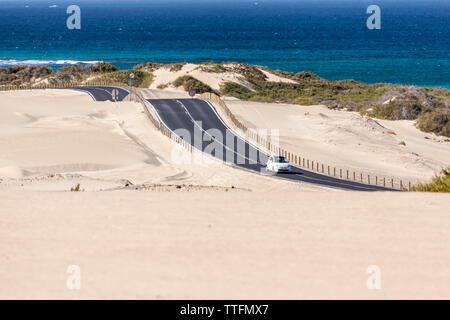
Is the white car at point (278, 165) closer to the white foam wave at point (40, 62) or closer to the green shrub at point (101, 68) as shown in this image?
the green shrub at point (101, 68)

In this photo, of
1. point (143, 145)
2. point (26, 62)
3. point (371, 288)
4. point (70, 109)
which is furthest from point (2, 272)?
point (26, 62)

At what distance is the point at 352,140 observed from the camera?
5638cm

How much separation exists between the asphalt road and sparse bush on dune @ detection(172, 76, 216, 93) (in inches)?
756

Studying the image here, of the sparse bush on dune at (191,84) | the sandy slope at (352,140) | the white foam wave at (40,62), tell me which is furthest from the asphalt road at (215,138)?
the white foam wave at (40,62)

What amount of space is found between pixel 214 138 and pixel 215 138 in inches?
3.2

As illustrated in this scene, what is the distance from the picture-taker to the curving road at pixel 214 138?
1563 inches

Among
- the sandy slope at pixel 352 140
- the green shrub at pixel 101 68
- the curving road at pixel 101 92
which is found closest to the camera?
the sandy slope at pixel 352 140

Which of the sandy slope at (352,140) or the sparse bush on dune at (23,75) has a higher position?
the sandy slope at (352,140)

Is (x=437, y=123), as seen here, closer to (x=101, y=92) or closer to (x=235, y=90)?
(x=235, y=90)

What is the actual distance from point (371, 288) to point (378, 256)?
1.86 metres

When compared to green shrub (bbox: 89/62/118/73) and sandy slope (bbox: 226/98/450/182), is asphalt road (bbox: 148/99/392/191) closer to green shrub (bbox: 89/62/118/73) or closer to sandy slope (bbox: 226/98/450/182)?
sandy slope (bbox: 226/98/450/182)

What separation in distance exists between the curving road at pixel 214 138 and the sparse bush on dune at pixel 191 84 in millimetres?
15673
